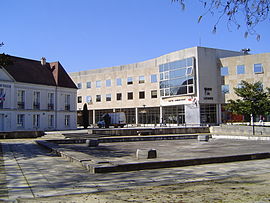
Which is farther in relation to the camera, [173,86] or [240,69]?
[173,86]

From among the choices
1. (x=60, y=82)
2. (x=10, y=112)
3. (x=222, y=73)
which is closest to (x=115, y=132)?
(x=10, y=112)

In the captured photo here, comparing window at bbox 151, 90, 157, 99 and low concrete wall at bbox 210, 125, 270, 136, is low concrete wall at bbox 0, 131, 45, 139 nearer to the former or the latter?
low concrete wall at bbox 210, 125, 270, 136

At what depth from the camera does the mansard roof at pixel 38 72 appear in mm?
43125

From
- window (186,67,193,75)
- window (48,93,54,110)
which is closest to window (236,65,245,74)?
window (186,67,193,75)

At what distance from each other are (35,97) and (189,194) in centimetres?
4073

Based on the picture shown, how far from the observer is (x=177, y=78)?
58.4 metres

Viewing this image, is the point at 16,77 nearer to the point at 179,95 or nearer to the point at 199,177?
the point at 179,95

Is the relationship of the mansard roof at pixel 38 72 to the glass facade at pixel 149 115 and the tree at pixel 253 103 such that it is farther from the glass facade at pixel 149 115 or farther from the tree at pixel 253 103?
the tree at pixel 253 103

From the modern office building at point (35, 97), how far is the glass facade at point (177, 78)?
1929 centimetres

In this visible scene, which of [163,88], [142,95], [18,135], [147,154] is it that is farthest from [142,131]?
[142,95]

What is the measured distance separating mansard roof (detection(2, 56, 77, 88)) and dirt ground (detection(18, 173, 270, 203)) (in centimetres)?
3797

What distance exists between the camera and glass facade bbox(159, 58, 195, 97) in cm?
5600

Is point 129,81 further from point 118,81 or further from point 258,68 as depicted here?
point 258,68

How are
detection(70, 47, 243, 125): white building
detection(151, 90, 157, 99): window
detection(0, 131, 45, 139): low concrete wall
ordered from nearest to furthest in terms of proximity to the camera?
detection(0, 131, 45, 139): low concrete wall < detection(70, 47, 243, 125): white building < detection(151, 90, 157, 99): window
